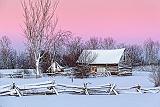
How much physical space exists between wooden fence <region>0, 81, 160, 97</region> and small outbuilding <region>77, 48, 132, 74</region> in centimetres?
3545

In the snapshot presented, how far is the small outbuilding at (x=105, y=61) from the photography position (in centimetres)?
6188

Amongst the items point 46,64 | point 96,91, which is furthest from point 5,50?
point 96,91

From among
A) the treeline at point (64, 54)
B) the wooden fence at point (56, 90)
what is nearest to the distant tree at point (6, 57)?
the treeline at point (64, 54)

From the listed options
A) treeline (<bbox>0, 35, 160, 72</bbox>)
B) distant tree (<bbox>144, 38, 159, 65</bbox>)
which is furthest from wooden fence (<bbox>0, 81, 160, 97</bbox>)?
distant tree (<bbox>144, 38, 159, 65</bbox>)

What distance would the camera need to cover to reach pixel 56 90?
23.0 m

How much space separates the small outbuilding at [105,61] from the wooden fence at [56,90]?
35.5m

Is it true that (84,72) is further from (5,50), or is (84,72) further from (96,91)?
(5,50)

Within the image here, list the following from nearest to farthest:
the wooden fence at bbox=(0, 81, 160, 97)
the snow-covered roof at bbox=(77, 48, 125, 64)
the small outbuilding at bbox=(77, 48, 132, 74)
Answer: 1. the wooden fence at bbox=(0, 81, 160, 97)
2. the small outbuilding at bbox=(77, 48, 132, 74)
3. the snow-covered roof at bbox=(77, 48, 125, 64)

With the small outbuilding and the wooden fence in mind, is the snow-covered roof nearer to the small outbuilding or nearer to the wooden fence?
the small outbuilding

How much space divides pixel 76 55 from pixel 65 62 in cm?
375

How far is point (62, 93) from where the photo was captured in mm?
23516

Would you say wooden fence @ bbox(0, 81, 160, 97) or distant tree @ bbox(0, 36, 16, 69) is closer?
wooden fence @ bbox(0, 81, 160, 97)

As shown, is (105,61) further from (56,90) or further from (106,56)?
(56,90)

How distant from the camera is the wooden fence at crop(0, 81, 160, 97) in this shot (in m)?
22.1
